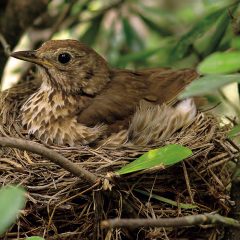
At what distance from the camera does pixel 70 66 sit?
434 centimetres

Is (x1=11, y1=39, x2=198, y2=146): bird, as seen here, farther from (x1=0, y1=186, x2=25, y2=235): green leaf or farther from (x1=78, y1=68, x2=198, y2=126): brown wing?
(x1=0, y1=186, x2=25, y2=235): green leaf

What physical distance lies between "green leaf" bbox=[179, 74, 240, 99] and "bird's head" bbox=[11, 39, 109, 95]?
2.33 m

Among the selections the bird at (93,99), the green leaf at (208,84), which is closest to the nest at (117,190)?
the bird at (93,99)

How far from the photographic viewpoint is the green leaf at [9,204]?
1643 millimetres

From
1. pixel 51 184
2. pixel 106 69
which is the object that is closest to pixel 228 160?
pixel 51 184

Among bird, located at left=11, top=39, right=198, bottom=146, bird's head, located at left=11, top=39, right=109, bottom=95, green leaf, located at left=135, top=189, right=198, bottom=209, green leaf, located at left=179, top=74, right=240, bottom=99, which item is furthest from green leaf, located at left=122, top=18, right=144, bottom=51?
green leaf, located at left=179, top=74, right=240, bottom=99

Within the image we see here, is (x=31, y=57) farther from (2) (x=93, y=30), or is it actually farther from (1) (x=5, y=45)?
(2) (x=93, y=30)

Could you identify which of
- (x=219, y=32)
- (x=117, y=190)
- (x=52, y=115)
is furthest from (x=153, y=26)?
(x=117, y=190)

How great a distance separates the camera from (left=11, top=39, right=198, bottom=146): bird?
12.7 ft

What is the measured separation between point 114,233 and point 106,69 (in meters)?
1.63

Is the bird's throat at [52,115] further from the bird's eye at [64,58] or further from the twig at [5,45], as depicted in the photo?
the twig at [5,45]

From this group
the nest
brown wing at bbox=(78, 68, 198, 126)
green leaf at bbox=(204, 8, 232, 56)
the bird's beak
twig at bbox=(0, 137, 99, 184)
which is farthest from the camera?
the bird's beak

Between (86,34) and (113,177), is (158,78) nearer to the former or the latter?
(86,34)

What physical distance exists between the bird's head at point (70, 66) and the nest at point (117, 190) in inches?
29.3
